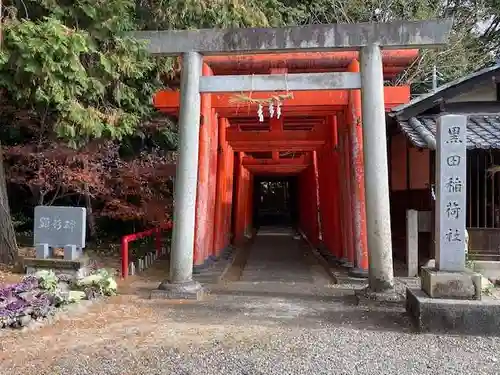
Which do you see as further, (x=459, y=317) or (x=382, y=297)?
(x=382, y=297)

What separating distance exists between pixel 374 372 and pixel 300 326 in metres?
1.59

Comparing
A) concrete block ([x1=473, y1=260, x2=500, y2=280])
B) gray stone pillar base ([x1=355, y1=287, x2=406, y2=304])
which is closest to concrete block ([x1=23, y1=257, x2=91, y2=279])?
gray stone pillar base ([x1=355, y1=287, x2=406, y2=304])

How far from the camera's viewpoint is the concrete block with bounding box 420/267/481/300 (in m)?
5.74

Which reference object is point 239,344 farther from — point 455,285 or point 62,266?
point 62,266

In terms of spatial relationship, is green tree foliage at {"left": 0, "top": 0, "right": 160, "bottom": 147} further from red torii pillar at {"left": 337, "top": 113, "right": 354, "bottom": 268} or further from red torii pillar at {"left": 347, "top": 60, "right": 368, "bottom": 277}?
red torii pillar at {"left": 337, "top": 113, "right": 354, "bottom": 268}

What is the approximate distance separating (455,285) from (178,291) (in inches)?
149

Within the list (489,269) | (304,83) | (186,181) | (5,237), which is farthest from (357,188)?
(5,237)

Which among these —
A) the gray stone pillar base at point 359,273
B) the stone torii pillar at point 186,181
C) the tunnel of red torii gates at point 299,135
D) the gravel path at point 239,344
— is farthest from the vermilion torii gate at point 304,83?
the gray stone pillar base at point 359,273

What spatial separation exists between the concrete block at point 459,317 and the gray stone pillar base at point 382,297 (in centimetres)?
124

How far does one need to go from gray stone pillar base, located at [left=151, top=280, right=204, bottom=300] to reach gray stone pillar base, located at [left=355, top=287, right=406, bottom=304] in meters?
2.35

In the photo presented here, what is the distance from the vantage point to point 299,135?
12742mm

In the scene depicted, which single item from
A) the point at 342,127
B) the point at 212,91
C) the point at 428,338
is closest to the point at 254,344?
the point at 428,338

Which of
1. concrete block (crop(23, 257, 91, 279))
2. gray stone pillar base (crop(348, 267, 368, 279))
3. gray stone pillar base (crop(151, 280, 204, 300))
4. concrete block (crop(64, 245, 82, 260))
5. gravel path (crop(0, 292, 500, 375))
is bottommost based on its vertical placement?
gravel path (crop(0, 292, 500, 375))

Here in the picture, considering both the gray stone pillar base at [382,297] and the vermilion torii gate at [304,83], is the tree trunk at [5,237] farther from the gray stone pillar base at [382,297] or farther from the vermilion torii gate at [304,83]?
the gray stone pillar base at [382,297]
